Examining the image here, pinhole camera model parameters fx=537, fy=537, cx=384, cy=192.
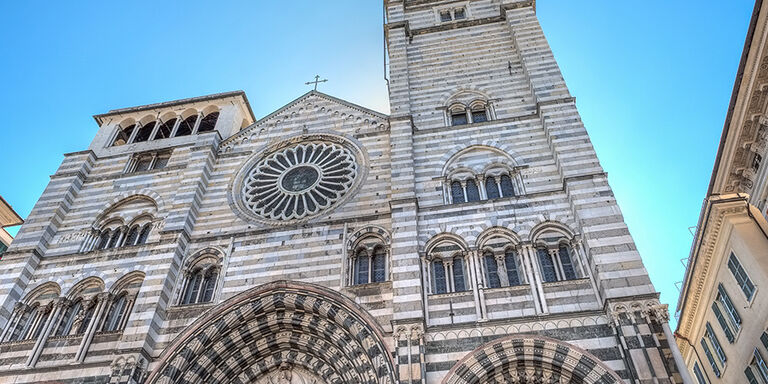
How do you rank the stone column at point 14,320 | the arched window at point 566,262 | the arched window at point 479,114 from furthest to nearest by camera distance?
the arched window at point 479,114 < the stone column at point 14,320 < the arched window at point 566,262

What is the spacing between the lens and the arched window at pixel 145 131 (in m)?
18.7

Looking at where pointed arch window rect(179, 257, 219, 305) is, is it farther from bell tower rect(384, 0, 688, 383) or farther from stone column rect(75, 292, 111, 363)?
bell tower rect(384, 0, 688, 383)

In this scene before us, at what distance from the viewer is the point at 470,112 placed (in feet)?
51.8

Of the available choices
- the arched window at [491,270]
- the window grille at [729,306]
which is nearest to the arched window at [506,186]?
the arched window at [491,270]

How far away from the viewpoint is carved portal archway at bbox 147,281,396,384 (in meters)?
11.1

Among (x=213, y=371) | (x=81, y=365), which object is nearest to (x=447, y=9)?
(x=213, y=371)

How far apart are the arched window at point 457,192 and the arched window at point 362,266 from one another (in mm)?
2612

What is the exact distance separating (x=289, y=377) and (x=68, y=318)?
562cm

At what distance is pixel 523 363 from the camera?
973cm

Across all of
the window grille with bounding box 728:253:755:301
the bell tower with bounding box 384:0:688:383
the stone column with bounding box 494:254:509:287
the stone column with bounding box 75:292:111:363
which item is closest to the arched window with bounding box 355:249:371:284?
the bell tower with bounding box 384:0:688:383

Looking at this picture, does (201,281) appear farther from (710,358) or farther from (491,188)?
(710,358)

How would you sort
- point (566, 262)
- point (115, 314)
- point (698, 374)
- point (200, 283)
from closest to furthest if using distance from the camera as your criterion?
point (566, 262) → point (115, 314) → point (200, 283) → point (698, 374)

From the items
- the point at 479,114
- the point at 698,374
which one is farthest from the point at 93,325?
the point at 698,374

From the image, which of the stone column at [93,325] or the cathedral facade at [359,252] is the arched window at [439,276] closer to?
the cathedral facade at [359,252]
